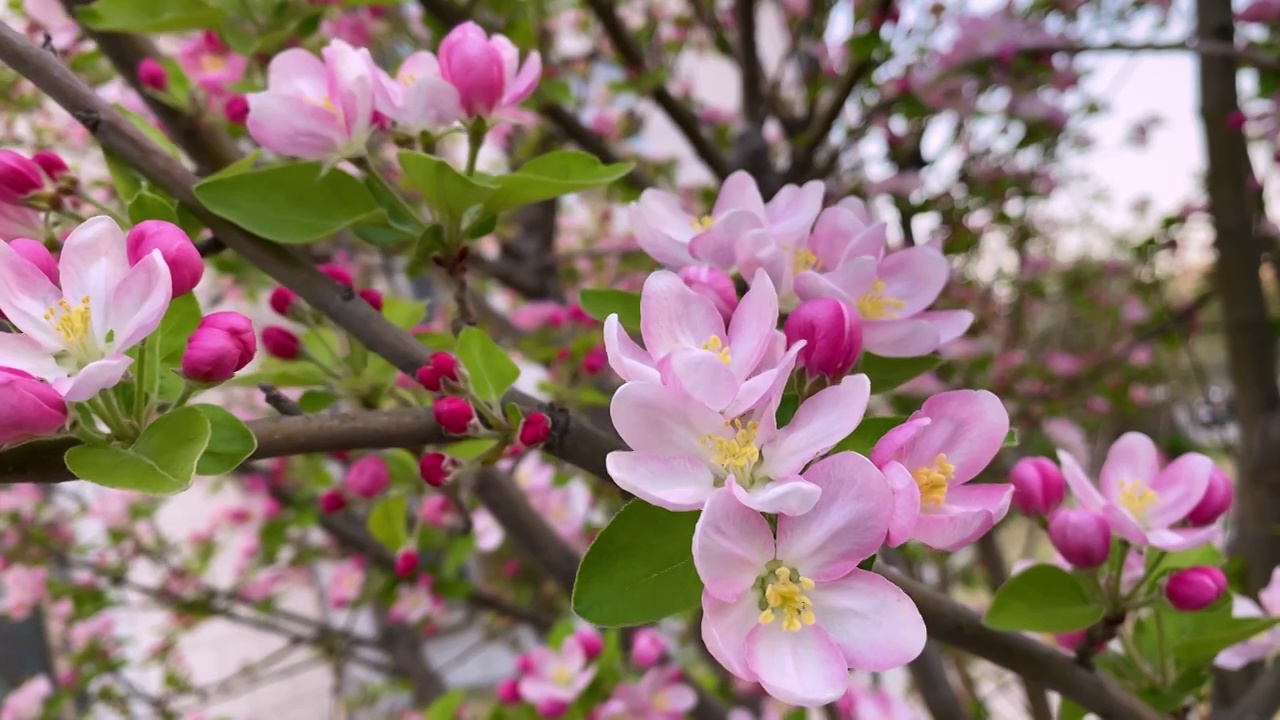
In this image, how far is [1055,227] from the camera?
11.8 feet

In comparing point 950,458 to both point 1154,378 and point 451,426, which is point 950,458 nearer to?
point 451,426

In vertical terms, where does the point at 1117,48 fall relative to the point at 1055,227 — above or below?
above

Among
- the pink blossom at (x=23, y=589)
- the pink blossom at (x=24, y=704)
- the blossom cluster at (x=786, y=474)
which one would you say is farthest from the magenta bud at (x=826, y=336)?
the pink blossom at (x=23, y=589)

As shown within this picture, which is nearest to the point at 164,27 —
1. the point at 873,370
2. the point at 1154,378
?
the point at 873,370

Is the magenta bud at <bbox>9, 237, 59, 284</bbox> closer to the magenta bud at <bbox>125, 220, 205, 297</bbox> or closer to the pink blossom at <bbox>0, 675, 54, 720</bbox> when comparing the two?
the magenta bud at <bbox>125, 220, 205, 297</bbox>

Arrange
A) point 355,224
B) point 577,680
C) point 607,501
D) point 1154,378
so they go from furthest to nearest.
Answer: point 1154,378 < point 607,501 < point 577,680 < point 355,224

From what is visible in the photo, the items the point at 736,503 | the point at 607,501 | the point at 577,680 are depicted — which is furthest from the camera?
the point at 607,501

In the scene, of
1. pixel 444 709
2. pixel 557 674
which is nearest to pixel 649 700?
pixel 557 674

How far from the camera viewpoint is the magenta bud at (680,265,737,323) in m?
0.48

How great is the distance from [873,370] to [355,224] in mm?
377

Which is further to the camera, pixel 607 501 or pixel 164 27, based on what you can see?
pixel 607 501

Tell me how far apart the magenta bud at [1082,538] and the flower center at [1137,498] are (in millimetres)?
105

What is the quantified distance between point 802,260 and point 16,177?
0.52 m

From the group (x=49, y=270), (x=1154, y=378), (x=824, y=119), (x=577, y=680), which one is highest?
(x=49, y=270)
